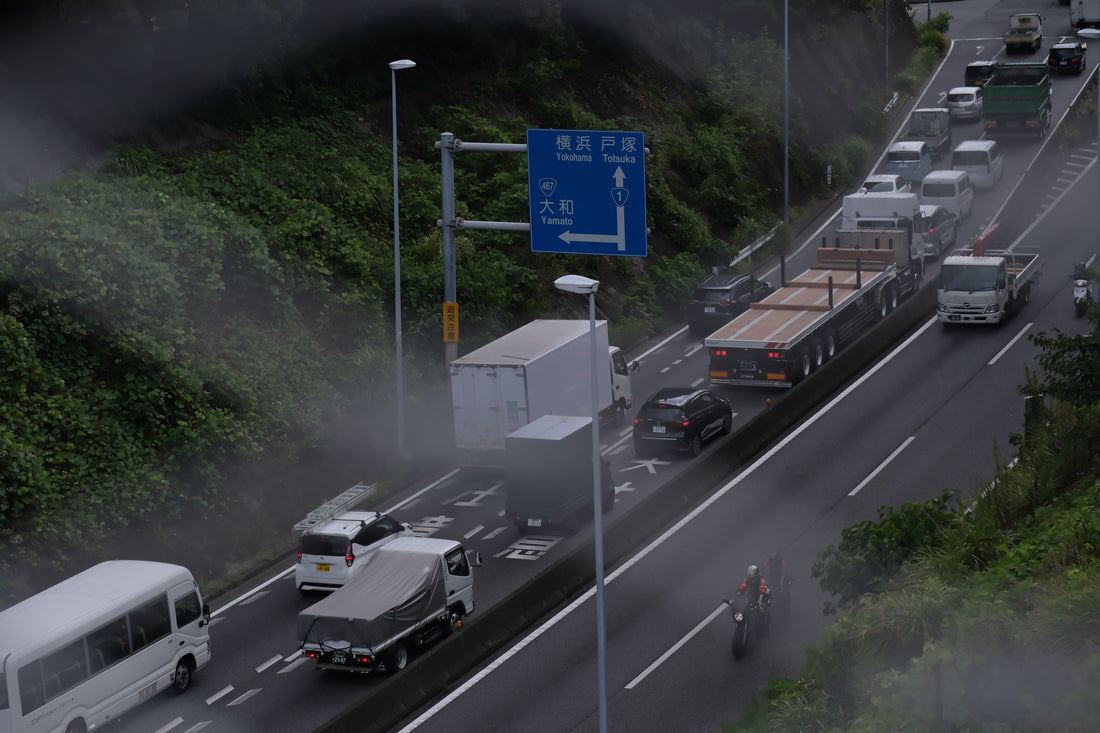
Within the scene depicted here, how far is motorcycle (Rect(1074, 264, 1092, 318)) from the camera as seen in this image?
38.0m

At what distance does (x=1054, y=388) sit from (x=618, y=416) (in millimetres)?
11599

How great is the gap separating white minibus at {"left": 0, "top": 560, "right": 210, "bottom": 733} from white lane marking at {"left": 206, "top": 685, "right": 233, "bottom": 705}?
643mm

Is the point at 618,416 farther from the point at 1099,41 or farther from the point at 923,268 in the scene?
the point at 1099,41

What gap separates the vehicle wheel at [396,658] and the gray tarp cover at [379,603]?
0.29m

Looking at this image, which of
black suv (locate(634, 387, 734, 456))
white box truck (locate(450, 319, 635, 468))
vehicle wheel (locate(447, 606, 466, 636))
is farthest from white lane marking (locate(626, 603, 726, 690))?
white box truck (locate(450, 319, 635, 468))

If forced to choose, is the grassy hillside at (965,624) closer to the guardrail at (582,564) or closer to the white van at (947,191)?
the guardrail at (582,564)

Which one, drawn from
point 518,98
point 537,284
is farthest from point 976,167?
point 537,284

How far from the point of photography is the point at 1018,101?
193ft

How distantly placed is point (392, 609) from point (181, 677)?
388 centimetres

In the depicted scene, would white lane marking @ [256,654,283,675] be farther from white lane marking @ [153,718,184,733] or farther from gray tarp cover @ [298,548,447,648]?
white lane marking @ [153,718,184,733]

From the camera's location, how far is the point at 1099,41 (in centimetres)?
7550

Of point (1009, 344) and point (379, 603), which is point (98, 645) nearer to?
point (379, 603)

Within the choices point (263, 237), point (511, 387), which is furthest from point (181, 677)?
point (263, 237)

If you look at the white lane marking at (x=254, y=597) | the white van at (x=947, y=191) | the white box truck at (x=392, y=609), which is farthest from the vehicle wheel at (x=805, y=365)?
the white van at (x=947, y=191)
